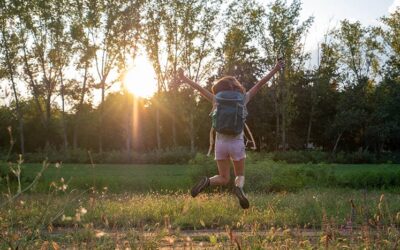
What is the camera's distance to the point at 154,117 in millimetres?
56531

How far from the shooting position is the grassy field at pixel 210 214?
493 cm

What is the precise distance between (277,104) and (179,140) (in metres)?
10.5

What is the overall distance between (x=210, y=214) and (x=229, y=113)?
2.72m

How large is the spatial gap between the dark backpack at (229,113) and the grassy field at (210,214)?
56.9 inches

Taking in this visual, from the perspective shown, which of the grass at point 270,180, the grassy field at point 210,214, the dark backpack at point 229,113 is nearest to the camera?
the grassy field at point 210,214

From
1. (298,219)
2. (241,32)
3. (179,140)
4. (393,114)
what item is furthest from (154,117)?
(298,219)

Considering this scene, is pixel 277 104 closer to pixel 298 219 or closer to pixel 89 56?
pixel 89 56

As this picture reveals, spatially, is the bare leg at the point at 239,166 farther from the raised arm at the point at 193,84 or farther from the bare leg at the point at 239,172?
the raised arm at the point at 193,84

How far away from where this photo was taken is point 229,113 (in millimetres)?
8648

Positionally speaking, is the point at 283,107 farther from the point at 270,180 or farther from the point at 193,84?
the point at 193,84

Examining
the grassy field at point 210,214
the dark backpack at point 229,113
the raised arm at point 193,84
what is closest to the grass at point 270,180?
the grassy field at point 210,214

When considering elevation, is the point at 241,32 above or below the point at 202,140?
above

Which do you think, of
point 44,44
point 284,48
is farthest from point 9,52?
point 284,48

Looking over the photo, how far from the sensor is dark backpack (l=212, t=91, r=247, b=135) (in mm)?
8664
